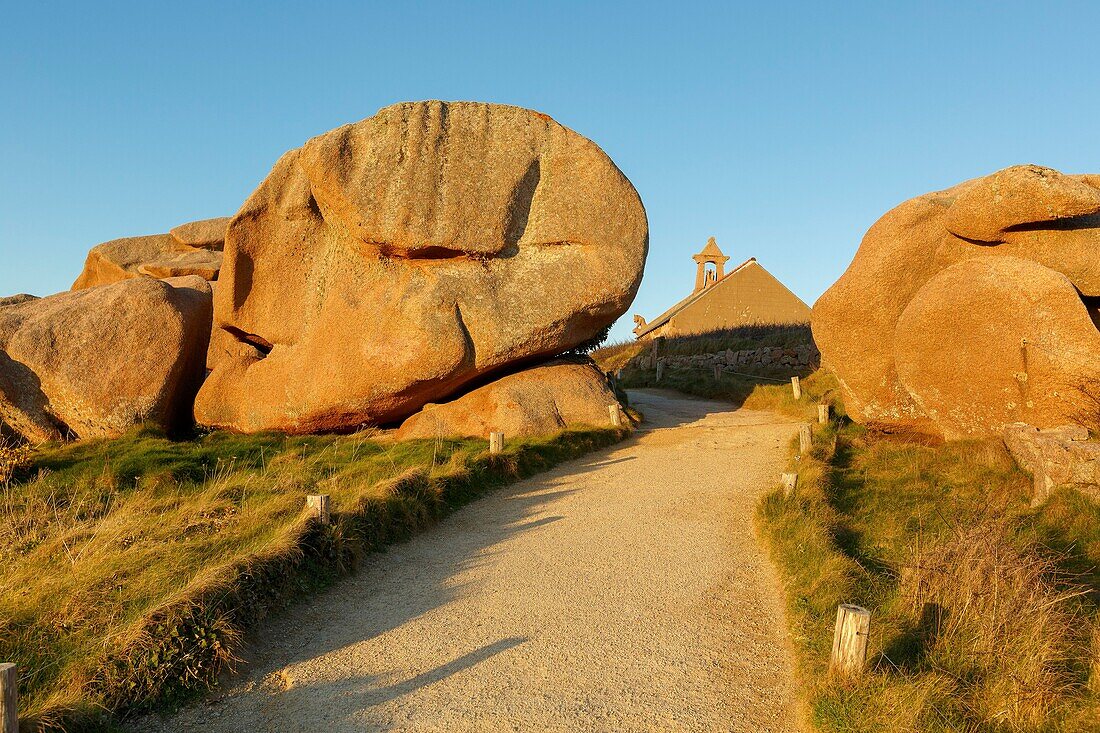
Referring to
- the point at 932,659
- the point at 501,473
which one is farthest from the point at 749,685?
the point at 501,473

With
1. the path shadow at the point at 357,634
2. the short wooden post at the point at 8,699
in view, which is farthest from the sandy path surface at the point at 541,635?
the short wooden post at the point at 8,699

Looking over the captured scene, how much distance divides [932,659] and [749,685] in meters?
1.54

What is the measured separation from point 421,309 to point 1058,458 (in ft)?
36.2

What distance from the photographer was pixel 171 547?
7320mm

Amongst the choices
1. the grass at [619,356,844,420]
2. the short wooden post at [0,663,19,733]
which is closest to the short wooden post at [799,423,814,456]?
the grass at [619,356,844,420]

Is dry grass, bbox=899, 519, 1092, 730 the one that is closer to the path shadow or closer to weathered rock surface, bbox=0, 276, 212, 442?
the path shadow

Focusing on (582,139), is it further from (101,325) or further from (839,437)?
(101,325)

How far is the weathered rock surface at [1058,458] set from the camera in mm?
10117

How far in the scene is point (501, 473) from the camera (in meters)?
12.4

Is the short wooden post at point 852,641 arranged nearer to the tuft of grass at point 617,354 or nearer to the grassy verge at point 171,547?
the grassy verge at point 171,547

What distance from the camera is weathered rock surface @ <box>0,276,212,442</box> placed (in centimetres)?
1619

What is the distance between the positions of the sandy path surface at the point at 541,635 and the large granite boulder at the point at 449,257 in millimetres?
5495

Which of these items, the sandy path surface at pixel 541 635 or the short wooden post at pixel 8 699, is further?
the sandy path surface at pixel 541 635

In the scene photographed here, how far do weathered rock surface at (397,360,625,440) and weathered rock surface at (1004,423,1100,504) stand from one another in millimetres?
7458
